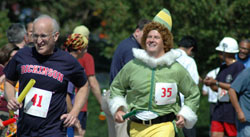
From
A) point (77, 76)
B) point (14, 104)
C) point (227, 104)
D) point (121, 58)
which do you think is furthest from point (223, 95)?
point (14, 104)

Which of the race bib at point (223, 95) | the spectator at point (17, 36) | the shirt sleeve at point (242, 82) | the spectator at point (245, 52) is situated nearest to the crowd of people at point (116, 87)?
the shirt sleeve at point (242, 82)

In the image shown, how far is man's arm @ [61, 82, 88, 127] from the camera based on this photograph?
5539 millimetres

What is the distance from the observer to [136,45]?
7.77m

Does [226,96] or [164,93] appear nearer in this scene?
[164,93]

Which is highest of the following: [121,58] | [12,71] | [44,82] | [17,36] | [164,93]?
[17,36]

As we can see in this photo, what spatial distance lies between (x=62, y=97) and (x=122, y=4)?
8.76m

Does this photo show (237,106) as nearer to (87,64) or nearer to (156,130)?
(156,130)

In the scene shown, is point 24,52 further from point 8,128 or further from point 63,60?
point 8,128

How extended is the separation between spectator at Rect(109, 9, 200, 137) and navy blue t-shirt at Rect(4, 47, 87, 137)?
712 mm

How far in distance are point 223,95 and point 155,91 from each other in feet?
13.4

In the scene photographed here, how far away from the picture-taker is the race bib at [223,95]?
31.7 feet

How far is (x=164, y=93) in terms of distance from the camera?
19.2 feet

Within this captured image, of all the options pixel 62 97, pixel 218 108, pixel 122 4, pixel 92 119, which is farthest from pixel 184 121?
pixel 92 119

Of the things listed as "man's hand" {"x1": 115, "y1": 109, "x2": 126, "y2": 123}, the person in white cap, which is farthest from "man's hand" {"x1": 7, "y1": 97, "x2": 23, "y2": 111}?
the person in white cap
